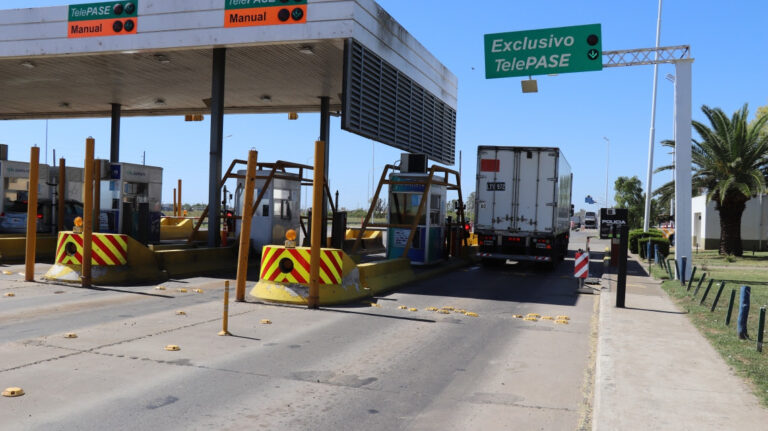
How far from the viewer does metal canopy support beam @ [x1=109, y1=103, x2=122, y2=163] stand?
26.8m

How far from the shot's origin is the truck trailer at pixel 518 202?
63.7ft

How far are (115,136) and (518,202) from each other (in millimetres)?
17231

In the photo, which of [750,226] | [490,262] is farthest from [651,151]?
[490,262]

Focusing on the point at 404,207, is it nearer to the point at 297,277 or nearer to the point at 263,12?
the point at 263,12

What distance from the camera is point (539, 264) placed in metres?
23.1

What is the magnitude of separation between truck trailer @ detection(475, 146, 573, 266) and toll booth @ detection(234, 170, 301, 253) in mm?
5865

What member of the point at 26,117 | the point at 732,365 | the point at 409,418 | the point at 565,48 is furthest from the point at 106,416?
the point at 26,117

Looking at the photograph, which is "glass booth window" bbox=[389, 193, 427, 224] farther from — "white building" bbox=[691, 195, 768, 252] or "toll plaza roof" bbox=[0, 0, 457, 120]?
"white building" bbox=[691, 195, 768, 252]

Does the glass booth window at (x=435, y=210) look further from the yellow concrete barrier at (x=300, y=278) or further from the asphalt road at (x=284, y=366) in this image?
the asphalt road at (x=284, y=366)

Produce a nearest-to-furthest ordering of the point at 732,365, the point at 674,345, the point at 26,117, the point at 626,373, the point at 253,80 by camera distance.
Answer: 1. the point at 626,373
2. the point at 732,365
3. the point at 674,345
4. the point at 253,80
5. the point at 26,117

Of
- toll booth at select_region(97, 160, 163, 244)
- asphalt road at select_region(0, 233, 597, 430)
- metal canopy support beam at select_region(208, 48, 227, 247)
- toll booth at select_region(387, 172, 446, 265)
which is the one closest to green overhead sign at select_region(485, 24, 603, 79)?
toll booth at select_region(387, 172, 446, 265)

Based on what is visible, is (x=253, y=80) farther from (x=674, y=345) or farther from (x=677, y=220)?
(x=674, y=345)

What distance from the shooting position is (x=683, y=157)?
17297mm

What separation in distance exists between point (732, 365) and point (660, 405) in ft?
7.19
